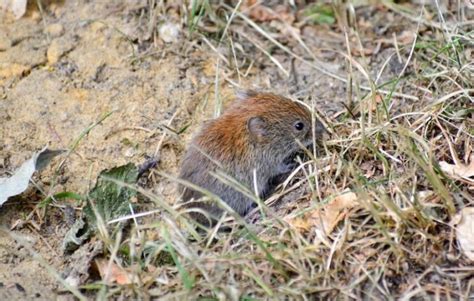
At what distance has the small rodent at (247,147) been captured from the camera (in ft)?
18.5

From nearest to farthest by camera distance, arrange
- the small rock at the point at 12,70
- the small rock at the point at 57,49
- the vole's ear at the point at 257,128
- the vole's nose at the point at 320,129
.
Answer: the vole's ear at the point at 257,128, the vole's nose at the point at 320,129, the small rock at the point at 12,70, the small rock at the point at 57,49

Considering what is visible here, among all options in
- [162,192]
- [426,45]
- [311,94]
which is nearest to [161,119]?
[162,192]

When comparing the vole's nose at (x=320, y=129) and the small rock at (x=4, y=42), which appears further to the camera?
the small rock at (x=4, y=42)

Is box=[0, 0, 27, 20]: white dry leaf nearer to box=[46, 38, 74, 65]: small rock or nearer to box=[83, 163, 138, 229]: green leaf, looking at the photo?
box=[46, 38, 74, 65]: small rock

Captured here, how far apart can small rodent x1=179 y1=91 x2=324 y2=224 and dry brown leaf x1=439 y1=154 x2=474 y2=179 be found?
96 centimetres

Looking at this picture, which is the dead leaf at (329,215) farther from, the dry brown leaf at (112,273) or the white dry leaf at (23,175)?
the white dry leaf at (23,175)

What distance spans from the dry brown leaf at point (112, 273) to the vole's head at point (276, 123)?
1.37 m

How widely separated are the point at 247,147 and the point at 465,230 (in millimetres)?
1579

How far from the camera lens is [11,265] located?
209 inches

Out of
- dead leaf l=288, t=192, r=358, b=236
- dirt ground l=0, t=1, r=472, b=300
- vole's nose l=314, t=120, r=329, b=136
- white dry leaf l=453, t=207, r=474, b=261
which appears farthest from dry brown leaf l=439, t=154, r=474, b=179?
dirt ground l=0, t=1, r=472, b=300

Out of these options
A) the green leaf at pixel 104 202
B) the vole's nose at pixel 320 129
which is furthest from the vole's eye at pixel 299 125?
the green leaf at pixel 104 202

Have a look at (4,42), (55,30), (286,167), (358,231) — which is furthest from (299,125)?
(4,42)

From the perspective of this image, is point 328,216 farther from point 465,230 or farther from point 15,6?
point 15,6

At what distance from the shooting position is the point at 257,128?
5914 mm
